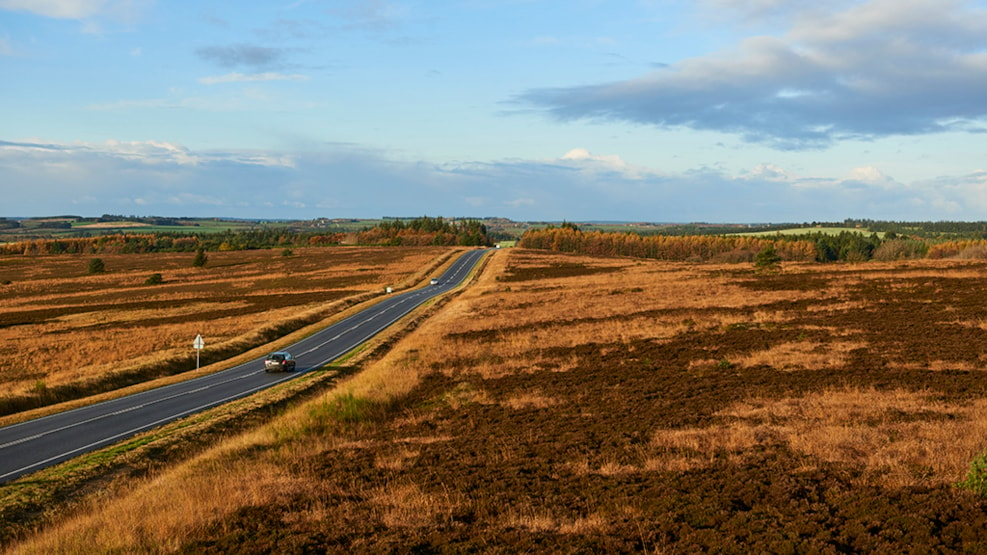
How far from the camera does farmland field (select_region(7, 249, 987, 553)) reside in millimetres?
10523

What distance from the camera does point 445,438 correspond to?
1838cm

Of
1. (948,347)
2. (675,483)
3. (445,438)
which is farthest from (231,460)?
(948,347)

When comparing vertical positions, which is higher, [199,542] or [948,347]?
[948,347]

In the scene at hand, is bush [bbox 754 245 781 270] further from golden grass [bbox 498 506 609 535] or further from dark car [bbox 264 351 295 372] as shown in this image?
golden grass [bbox 498 506 609 535]

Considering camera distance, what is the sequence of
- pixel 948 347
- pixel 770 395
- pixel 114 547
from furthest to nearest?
pixel 948 347 → pixel 770 395 → pixel 114 547

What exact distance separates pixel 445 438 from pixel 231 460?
6424 mm

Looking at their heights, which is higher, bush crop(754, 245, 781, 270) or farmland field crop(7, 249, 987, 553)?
bush crop(754, 245, 781, 270)

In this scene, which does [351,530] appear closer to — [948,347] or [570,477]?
[570,477]

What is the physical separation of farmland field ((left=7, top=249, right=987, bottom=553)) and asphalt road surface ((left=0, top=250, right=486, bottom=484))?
712 centimetres

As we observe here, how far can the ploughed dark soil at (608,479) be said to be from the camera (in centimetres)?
1019

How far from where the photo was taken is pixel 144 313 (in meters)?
70.6

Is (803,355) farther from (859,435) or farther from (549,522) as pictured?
(549,522)

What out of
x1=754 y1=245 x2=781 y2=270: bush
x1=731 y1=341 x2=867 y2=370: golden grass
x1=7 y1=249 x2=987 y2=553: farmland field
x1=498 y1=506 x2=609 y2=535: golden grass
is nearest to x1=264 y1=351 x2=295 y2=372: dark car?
x1=7 y1=249 x2=987 y2=553: farmland field

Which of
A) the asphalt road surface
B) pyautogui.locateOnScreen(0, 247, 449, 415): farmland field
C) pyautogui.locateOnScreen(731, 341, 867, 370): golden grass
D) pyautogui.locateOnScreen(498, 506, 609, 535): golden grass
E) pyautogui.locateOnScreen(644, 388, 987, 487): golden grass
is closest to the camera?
pyautogui.locateOnScreen(498, 506, 609, 535): golden grass
